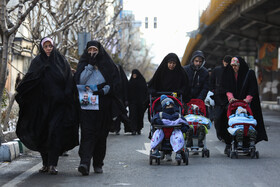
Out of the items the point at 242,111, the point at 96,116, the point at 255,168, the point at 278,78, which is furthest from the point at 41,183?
the point at 278,78

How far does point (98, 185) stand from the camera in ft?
25.9

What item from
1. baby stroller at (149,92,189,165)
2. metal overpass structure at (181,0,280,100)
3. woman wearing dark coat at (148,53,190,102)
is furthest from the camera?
metal overpass structure at (181,0,280,100)

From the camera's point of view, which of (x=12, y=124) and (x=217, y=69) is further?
(x=12, y=124)

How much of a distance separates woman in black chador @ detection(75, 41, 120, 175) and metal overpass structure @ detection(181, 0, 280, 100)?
21135 millimetres

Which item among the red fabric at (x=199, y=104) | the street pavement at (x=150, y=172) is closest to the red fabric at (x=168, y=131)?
the street pavement at (x=150, y=172)

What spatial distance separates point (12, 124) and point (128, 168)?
6.46 metres

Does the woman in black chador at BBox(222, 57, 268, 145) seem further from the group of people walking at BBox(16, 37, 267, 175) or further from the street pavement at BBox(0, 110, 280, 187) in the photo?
the group of people walking at BBox(16, 37, 267, 175)

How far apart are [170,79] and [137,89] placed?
8.18 m

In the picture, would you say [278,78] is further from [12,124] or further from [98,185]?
[98,185]

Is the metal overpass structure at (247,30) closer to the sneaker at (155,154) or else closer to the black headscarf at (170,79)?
the black headscarf at (170,79)

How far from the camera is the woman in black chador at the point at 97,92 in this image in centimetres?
887

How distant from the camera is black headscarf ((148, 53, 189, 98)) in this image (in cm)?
1080

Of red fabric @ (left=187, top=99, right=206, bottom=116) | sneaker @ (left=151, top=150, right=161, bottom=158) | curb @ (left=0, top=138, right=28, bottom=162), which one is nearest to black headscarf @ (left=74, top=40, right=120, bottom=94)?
sneaker @ (left=151, top=150, right=161, bottom=158)

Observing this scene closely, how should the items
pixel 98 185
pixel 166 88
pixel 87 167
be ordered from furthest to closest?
1. pixel 166 88
2. pixel 87 167
3. pixel 98 185
